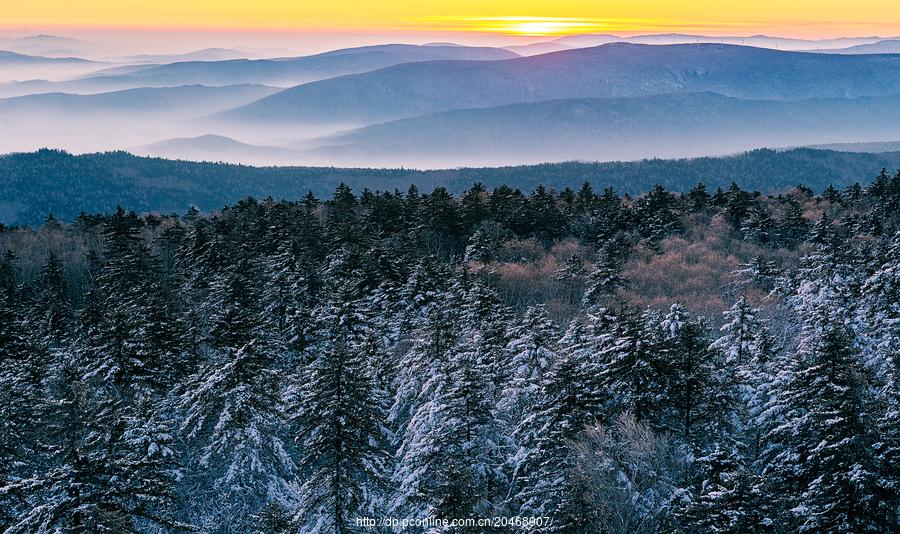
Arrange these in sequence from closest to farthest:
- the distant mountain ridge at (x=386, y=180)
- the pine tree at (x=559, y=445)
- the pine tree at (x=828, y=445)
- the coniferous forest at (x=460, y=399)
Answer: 1. the pine tree at (x=559, y=445)
2. the pine tree at (x=828, y=445)
3. the coniferous forest at (x=460, y=399)
4. the distant mountain ridge at (x=386, y=180)

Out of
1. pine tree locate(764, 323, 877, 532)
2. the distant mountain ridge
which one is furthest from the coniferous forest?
the distant mountain ridge

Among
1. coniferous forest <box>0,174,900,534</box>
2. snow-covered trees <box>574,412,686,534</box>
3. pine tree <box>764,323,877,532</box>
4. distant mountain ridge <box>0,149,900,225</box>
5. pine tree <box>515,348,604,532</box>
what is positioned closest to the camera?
pine tree <box>515,348,604,532</box>

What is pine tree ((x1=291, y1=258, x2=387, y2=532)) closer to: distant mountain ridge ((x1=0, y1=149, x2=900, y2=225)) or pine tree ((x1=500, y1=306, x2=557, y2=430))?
pine tree ((x1=500, y1=306, x2=557, y2=430))

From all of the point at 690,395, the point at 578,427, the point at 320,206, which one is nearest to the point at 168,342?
the point at 578,427

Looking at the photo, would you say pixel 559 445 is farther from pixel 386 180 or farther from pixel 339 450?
pixel 386 180

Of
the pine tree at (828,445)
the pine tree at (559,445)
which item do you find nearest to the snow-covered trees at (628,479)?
the pine tree at (559,445)

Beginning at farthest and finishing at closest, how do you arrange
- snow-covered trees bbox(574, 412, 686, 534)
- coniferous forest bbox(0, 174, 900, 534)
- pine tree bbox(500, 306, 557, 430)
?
pine tree bbox(500, 306, 557, 430) < snow-covered trees bbox(574, 412, 686, 534) < coniferous forest bbox(0, 174, 900, 534)

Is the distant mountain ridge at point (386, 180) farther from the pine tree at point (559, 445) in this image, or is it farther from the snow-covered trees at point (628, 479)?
the snow-covered trees at point (628, 479)

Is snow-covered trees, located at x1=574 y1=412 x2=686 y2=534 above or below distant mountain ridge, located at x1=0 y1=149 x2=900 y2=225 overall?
below
